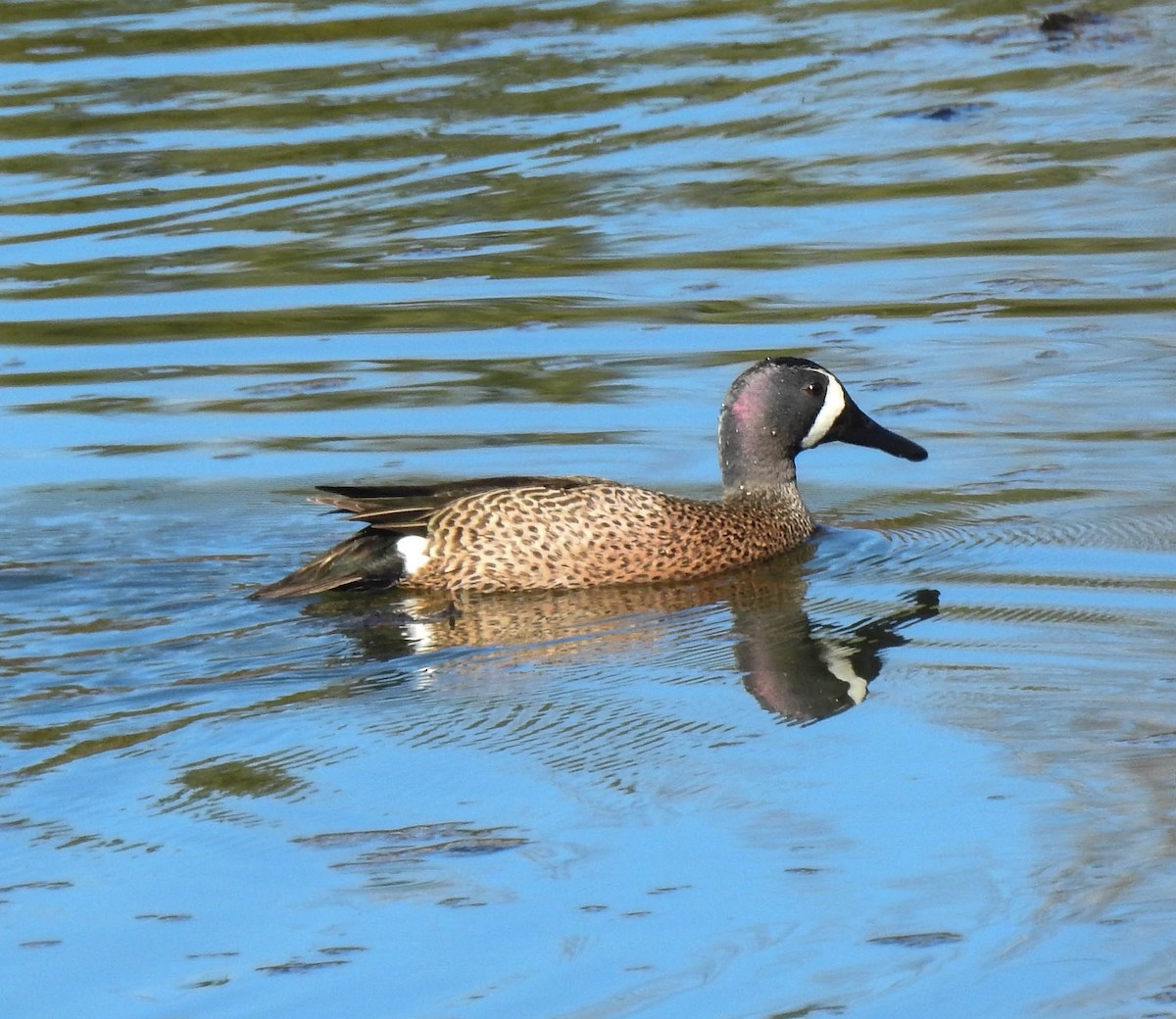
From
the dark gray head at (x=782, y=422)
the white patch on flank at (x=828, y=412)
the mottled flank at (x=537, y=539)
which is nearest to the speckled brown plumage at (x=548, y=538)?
the mottled flank at (x=537, y=539)

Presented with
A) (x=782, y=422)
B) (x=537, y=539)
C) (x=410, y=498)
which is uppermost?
(x=410, y=498)

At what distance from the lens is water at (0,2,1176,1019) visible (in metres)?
5.05

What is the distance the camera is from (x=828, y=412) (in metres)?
8.71

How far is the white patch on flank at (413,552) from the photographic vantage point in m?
8.03

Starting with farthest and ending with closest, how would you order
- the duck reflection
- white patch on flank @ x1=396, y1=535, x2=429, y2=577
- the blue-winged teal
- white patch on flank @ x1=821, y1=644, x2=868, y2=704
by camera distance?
1. white patch on flank @ x1=396, y1=535, x2=429, y2=577
2. the blue-winged teal
3. the duck reflection
4. white patch on flank @ x1=821, y1=644, x2=868, y2=704

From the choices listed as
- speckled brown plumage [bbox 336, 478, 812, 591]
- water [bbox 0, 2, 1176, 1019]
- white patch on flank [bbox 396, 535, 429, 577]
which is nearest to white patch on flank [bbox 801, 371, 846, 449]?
water [bbox 0, 2, 1176, 1019]

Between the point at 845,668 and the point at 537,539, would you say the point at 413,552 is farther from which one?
the point at 845,668

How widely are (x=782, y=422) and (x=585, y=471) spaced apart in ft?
2.68

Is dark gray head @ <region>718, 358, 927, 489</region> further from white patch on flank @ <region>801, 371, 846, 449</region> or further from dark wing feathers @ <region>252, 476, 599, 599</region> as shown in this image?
dark wing feathers @ <region>252, 476, 599, 599</region>

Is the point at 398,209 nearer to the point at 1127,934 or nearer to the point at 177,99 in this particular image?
the point at 177,99

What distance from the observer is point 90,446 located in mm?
9320

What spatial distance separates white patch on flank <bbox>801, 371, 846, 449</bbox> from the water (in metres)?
0.31

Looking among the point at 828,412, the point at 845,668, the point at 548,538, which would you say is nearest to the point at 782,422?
the point at 828,412

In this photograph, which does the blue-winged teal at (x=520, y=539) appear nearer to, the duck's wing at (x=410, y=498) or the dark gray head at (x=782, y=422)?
the duck's wing at (x=410, y=498)
